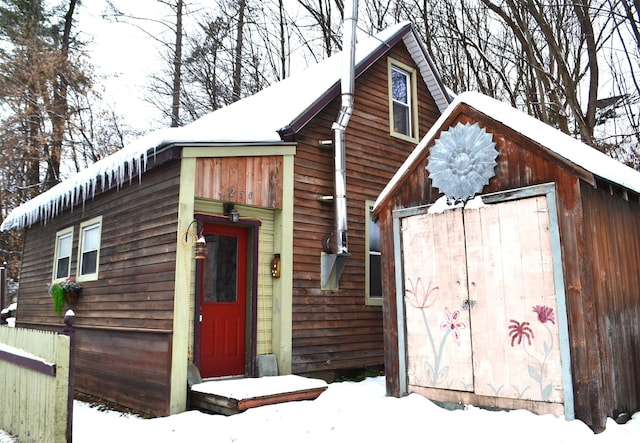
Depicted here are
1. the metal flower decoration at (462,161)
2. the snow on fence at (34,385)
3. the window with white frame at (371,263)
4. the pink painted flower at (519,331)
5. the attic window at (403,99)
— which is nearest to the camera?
the snow on fence at (34,385)

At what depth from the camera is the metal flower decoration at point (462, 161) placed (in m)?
5.81

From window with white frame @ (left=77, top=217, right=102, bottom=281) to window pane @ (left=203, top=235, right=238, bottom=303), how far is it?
243cm

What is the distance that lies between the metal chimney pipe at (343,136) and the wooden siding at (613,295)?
3635 millimetres

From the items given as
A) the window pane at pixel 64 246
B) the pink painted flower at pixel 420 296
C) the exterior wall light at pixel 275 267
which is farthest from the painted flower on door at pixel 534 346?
the window pane at pixel 64 246

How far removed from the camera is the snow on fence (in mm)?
4922

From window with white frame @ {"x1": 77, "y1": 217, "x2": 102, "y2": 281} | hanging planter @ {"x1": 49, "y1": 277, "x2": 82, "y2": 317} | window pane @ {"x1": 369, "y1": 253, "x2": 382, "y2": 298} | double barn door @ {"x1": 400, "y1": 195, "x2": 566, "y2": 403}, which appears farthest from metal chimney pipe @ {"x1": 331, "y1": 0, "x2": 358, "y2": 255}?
hanging planter @ {"x1": 49, "y1": 277, "x2": 82, "y2": 317}

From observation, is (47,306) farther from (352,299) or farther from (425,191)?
(425,191)

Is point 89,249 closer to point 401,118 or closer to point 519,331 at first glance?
point 401,118

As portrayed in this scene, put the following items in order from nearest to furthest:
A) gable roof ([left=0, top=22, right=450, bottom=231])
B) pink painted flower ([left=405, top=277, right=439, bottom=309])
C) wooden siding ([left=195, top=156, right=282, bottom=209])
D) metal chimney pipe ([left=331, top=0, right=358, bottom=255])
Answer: pink painted flower ([left=405, top=277, right=439, bottom=309]), wooden siding ([left=195, top=156, right=282, bottom=209]), gable roof ([left=0, top=22, right=450, bottom=231]), metal chimney pipe ([left=331, top=0, right=358, bottom=255])

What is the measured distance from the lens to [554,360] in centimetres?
507

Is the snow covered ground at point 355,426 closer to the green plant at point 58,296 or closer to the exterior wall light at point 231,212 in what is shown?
the exterior wall light at point 231,212

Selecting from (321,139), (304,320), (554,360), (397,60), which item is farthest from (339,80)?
(554,360)

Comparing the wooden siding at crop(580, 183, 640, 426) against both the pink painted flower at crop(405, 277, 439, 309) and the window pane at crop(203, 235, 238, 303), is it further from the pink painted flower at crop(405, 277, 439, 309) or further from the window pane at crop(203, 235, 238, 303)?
the window pane at crop(203, 235, 238, 303)

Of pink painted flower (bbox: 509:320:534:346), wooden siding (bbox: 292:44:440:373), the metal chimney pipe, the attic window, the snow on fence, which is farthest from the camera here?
the attic window
